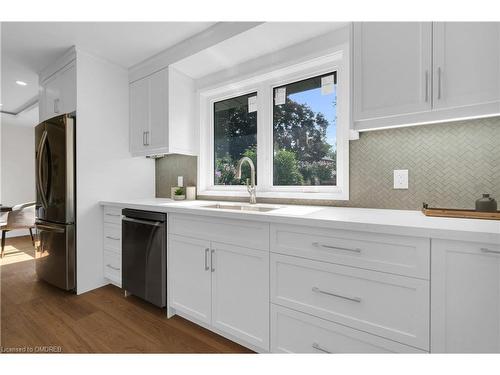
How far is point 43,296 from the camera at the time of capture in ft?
7.38

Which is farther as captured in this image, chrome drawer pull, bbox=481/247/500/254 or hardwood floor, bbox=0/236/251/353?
hardwood floor, bbox=0/236/251/353

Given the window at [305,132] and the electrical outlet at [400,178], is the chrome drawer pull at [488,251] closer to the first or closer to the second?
the electrical outlet at [400,178]

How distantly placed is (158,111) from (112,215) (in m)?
1.13

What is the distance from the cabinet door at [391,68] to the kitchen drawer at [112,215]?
2.18 meters

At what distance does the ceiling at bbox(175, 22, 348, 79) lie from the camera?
67.3 inches

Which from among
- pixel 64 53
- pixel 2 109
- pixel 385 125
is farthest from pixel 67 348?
pixel 2 109

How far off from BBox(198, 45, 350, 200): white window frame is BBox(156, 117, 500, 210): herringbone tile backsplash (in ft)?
0.37

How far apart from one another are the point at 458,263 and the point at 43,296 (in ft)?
10.4

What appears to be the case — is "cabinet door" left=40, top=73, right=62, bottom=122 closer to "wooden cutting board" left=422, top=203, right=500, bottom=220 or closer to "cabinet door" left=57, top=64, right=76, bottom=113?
"cabinet door" left=57, top=64, right=76, bottom=113

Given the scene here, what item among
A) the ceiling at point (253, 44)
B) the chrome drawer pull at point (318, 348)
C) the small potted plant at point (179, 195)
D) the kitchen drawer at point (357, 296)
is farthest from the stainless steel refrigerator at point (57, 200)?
the chrome drawer pull at point (318, 348)

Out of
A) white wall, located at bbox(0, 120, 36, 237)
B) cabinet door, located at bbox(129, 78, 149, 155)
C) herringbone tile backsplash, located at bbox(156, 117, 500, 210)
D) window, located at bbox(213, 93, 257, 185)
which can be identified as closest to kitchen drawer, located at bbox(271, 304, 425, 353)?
herringbone tile backsplash, located at bbox(156, 117, 500, 210)

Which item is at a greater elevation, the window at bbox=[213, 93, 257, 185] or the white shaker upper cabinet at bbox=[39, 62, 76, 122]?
the white shaker upper cabinet at bbox=[39, 62, 76, 122]

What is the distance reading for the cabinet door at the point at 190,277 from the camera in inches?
63.6
